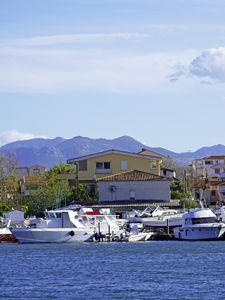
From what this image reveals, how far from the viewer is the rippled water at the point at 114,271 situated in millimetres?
39156

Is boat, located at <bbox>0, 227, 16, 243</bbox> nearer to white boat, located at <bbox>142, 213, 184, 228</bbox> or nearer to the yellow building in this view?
white boat, located at <bbox>142, 213, 184, 228</bbox>

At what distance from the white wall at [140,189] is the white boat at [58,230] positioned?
17.7 metres

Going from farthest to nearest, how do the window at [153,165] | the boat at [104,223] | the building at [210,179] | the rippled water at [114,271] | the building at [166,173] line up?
the building at [210,179] → the building at [166,173] → the window at [153,165] → the boat at [104,223] → the rippled water at [114,271]

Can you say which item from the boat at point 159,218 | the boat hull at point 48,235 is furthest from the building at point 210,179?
the boat hull at point 48,235

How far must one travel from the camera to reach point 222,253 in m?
59.1

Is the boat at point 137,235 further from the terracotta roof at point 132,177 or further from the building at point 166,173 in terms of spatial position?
the building at point 166,173

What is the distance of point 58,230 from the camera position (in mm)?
71000

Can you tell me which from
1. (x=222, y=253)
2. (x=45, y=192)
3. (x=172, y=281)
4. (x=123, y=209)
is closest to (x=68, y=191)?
(x=45, y=192)

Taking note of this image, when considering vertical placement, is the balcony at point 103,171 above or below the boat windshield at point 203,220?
above

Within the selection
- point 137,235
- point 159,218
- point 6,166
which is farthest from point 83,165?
point 137,235

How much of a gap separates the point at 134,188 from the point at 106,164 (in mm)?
9712

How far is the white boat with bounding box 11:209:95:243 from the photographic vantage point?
7081cm

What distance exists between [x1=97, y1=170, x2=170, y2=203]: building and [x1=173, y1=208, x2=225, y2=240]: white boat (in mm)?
18433

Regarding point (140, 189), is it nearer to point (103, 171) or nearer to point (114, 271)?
point (103, 171)
